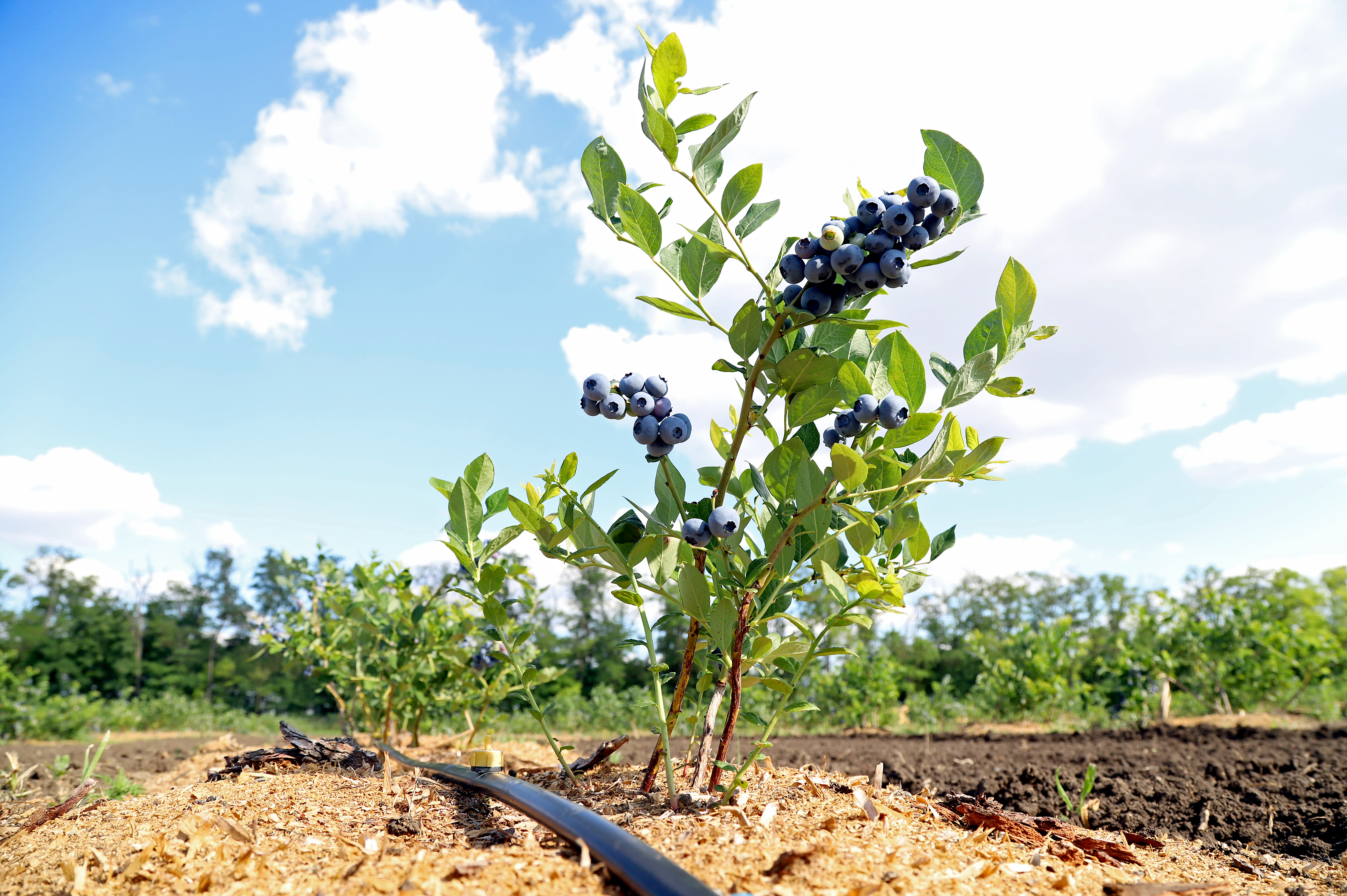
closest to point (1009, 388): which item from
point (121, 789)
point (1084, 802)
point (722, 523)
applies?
point (722, 523)

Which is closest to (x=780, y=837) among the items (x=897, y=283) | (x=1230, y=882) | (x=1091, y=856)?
(x=1091, y=856)

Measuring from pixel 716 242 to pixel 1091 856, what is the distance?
190 centimetres

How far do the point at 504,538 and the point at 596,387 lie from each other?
677mm

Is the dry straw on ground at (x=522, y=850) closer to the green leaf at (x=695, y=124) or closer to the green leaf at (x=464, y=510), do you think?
the green leaf at (x=464, y=510)

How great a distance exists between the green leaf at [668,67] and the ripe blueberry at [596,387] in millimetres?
642

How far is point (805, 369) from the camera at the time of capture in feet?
5.42

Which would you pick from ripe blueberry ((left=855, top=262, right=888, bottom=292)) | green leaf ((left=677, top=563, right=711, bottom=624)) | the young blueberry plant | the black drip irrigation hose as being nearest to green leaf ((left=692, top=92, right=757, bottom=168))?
the young blueberry plant

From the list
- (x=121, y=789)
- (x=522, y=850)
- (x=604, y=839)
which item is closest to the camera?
(x=604, y=839)

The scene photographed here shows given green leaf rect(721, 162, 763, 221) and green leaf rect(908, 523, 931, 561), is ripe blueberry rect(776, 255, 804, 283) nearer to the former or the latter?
green leaf rect(721, 162, 763, 221)

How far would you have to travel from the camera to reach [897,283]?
60.4 inches

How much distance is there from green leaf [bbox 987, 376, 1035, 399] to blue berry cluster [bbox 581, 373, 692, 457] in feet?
2.30

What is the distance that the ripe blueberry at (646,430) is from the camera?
169 centimetres

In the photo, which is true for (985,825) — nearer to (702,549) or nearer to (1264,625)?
(702,549)

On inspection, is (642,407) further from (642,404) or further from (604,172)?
(604,172)
